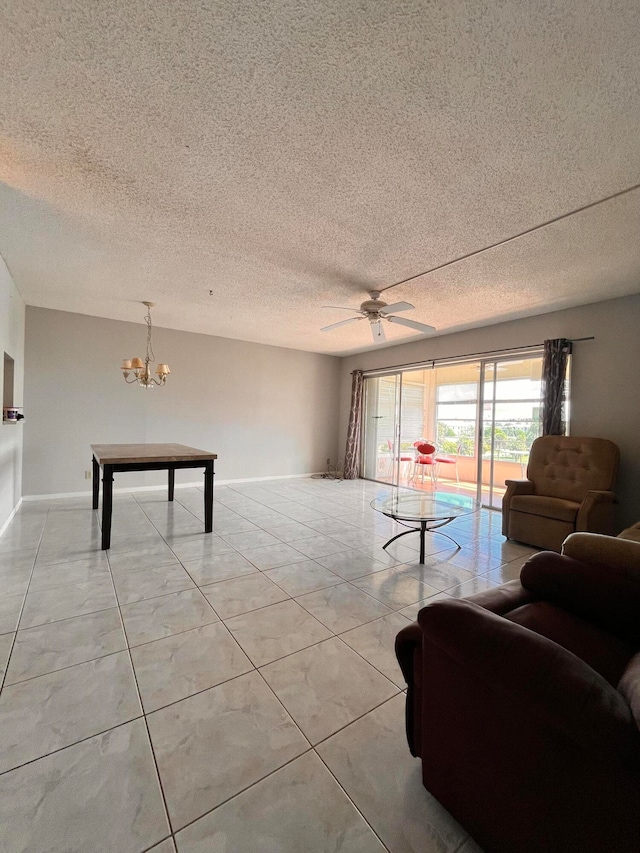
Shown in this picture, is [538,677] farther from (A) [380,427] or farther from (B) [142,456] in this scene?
(A) [380,427]

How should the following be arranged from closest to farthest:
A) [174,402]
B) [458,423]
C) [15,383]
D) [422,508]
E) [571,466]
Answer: [422,508]
[571,466]
[15,383]
[174,402]
[458,423]

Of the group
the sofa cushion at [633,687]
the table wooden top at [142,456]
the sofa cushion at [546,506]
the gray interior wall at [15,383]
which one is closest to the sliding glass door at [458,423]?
the sofa cushion at [546,506]

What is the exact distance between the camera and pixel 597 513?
310 cm

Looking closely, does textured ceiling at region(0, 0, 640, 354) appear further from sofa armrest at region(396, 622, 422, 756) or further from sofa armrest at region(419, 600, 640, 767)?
sofa armrest at region(396, 622, 422, 756)

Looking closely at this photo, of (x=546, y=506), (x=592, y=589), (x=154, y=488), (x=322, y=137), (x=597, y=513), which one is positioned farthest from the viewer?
(x=154, y=488)

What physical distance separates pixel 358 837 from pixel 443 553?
2.43 m

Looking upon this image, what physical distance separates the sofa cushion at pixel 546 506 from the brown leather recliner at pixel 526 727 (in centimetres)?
219

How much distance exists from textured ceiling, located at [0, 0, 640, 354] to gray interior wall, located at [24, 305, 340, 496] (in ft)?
5.92

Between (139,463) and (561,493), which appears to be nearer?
(139,463)

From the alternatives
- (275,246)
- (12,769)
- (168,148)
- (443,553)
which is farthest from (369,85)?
(443,553)

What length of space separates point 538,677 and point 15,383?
517 cm

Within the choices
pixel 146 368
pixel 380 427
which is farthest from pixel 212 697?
pixel 380 427

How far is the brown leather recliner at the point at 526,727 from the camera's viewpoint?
2.31 feet

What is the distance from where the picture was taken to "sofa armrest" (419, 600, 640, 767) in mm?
698
